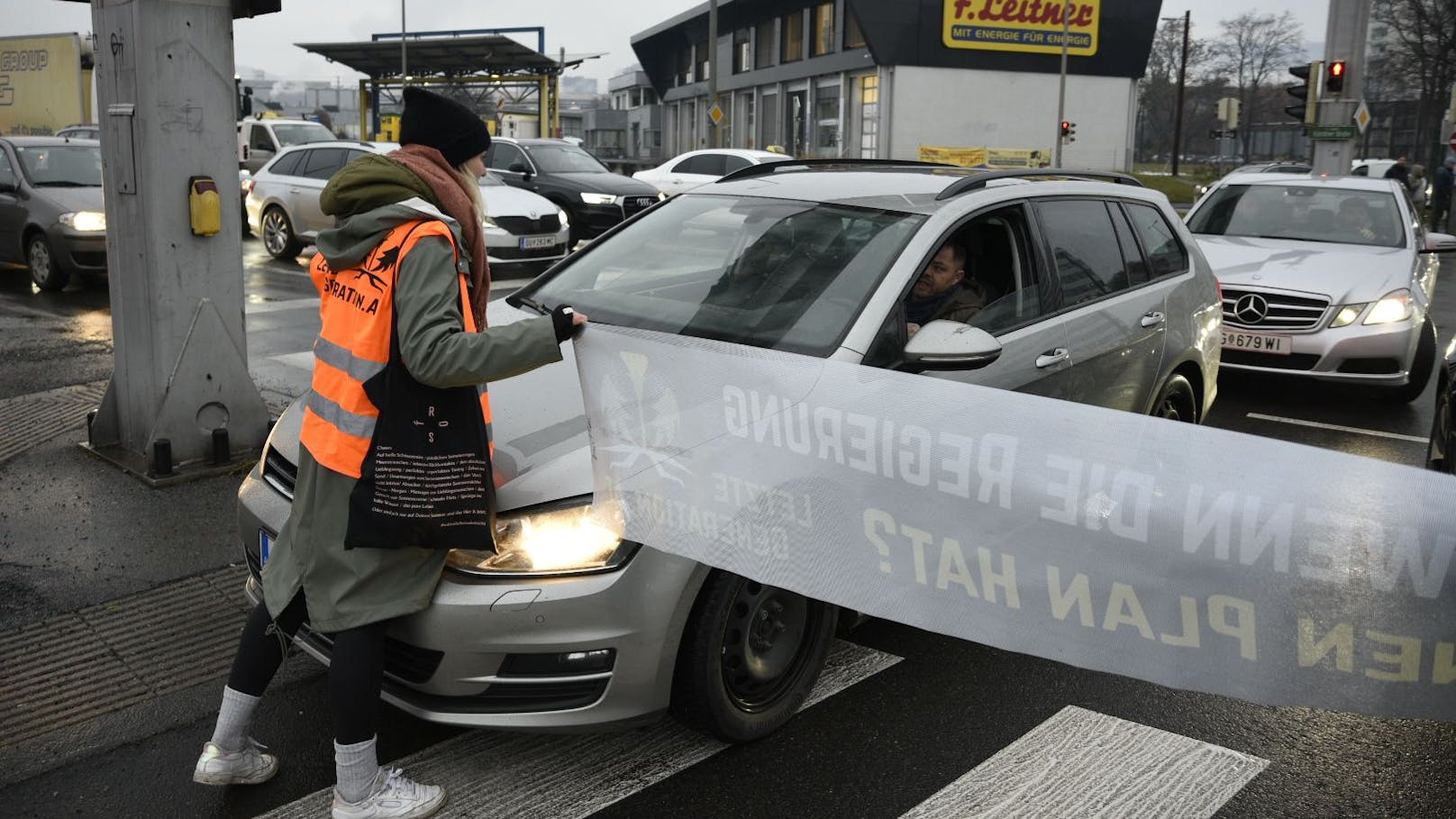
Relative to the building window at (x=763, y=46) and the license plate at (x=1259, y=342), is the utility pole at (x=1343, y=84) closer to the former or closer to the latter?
the license plate at (x=1259, y=342)

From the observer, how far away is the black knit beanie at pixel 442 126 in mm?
3039

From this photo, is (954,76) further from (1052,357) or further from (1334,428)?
(1052,357)

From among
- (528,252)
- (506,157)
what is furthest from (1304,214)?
(506,157)

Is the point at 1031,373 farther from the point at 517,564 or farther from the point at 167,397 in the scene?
the point at 167,397

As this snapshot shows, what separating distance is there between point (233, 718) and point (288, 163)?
49.0 feet

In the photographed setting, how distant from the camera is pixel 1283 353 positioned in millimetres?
8562

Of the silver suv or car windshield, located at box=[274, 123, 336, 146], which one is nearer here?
the silver suv

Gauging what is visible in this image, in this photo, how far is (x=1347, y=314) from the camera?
8461mm

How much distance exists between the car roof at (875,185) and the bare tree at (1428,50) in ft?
131

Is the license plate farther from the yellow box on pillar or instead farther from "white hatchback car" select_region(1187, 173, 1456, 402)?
the yellow box on pillar

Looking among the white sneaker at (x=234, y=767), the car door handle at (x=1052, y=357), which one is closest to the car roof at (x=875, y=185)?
the car door handle at (x=1052, y=357)

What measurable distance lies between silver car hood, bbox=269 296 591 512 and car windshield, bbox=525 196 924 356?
1.50ft

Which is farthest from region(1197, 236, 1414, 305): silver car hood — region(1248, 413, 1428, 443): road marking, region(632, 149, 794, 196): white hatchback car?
region(632, 149, 794, 196): white hatchback car

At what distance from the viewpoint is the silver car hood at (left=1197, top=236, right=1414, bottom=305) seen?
8.62 meters
